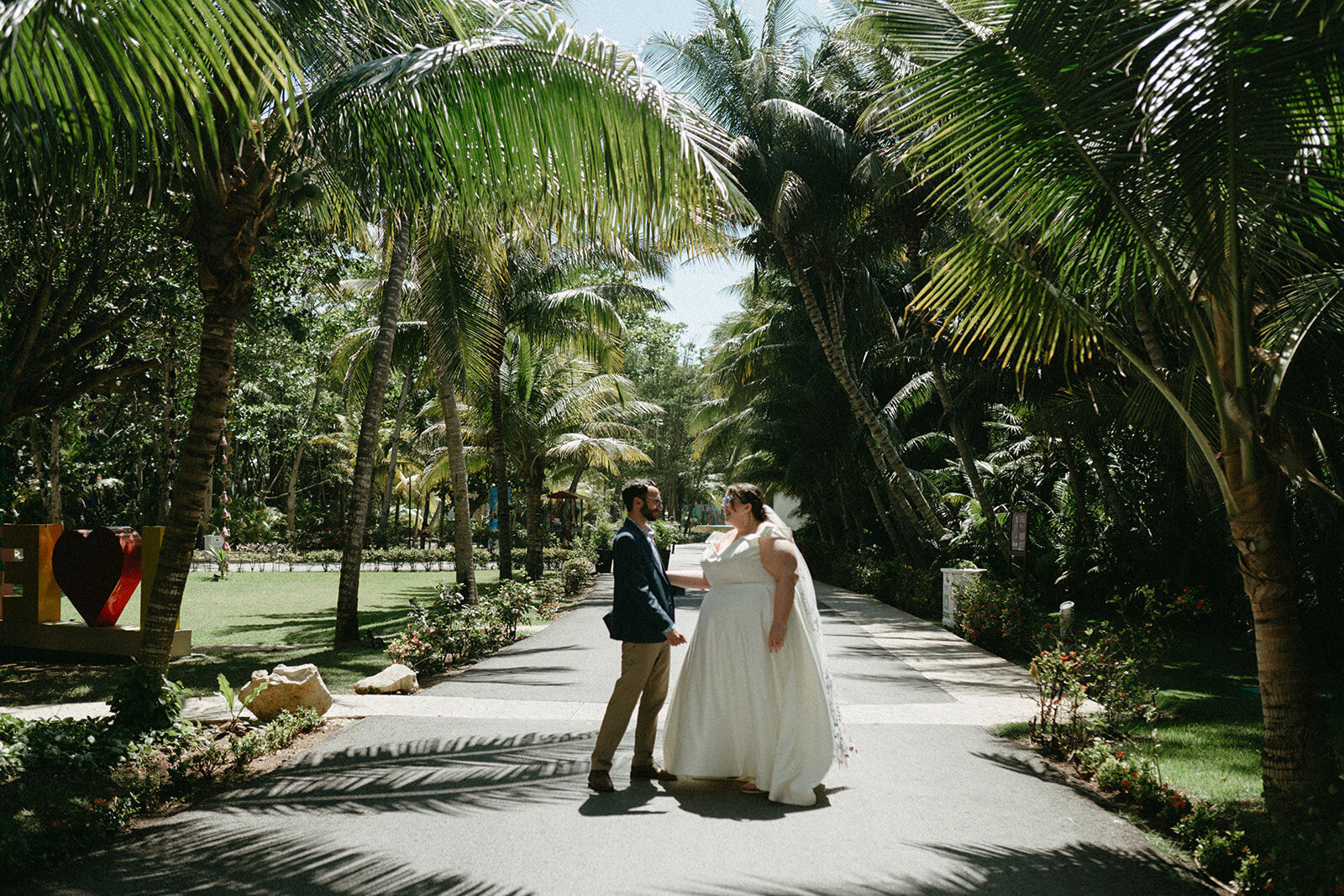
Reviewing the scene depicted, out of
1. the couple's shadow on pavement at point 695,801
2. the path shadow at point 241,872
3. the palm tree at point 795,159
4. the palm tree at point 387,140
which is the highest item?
the palm tree at point 795,159

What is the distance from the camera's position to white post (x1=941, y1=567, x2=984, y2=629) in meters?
15.7

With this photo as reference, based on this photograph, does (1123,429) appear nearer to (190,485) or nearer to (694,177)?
(694,177)

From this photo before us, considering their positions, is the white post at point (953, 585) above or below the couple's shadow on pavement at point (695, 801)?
above

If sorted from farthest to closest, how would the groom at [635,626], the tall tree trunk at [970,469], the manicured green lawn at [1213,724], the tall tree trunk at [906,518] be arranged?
the tall tree trunk at [906,518] → the tall tree trunk at [970,469] → the manicured green lawn at [1213,724] → the groom at [635,626]

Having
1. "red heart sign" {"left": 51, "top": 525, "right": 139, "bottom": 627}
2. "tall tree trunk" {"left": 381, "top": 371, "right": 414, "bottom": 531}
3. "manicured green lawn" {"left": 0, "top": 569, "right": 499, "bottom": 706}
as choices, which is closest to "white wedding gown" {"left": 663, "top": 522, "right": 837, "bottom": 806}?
"manicured green lawn" {"left": 0, "top": 569, "right": 499, "bottom": 706}

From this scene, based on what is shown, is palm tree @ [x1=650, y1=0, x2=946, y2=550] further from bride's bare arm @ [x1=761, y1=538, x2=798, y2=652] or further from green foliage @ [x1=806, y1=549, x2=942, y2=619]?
bride's bare arm @ [x1=761, y1=538, x2=798, y2=652]

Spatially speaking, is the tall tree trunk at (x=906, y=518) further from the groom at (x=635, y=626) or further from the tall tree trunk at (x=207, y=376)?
the tall tree trunk at (x=207, y=376)

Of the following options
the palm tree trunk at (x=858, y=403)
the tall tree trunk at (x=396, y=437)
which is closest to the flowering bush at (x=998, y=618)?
the palm tree trunk at (x=858, y=403)

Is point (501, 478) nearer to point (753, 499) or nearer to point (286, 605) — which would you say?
point (286, 605)

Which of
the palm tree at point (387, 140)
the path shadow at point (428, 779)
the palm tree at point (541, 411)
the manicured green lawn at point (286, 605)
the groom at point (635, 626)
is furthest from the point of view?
the palm tree at point (541, 411)

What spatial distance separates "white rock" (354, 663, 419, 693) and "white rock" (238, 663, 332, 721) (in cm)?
143

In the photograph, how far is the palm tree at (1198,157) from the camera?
14.8ft

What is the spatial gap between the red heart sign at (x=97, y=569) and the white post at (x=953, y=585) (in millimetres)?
12004

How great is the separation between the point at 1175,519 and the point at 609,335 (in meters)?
12.0
